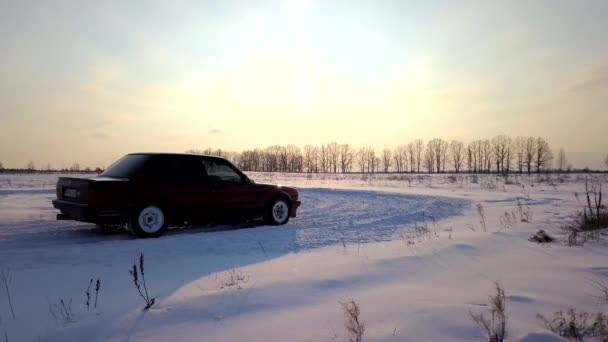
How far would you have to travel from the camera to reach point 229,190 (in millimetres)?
8641

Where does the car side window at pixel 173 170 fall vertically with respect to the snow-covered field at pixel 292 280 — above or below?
above

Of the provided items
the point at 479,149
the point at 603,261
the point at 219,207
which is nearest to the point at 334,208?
the point at 219,207

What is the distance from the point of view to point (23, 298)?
4.11 meters

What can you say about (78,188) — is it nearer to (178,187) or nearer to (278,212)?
(178,187)

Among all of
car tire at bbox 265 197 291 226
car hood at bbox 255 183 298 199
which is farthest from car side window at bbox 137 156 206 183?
car tire at bbox 265 197 291 226

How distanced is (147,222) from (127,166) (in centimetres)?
118

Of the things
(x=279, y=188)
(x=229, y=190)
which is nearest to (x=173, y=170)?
(x=229, y=190)

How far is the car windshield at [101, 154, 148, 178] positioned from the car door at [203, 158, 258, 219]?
1.28 meters

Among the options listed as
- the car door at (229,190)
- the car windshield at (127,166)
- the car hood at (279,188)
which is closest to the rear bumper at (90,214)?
the car windshield at (127,166)

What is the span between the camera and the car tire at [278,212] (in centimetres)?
922

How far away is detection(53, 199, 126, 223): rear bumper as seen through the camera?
6.68 m

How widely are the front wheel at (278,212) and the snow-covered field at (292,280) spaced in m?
0.74

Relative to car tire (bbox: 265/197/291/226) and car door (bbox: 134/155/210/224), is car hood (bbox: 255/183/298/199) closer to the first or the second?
car tire (bbox: 265/197/291/226)

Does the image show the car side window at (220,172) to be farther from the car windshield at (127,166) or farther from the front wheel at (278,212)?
the car windshield at (127,166)
